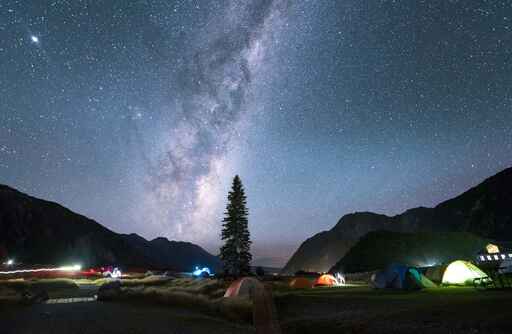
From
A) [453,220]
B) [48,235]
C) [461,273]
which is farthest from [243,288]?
[453,220]

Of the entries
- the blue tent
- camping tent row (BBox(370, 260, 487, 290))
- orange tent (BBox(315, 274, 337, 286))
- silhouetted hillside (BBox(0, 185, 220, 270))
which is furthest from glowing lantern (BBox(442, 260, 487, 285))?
silhouetted hillside (BBox(0, 185, 220, 270))

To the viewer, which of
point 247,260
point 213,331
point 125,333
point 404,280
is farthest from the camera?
point 247,260

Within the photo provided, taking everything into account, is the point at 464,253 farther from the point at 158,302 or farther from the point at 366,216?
the point at 366,216

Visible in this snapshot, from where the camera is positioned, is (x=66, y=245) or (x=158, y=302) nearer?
(x=158, y=302)

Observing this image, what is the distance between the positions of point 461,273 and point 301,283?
13246 mm

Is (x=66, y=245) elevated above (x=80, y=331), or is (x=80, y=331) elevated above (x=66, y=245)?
(x=66, y=245)

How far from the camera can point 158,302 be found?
22062 millimetres

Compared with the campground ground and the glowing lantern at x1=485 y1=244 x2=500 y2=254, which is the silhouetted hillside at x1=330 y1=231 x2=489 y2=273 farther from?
the campground ground

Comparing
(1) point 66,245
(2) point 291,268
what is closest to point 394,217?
(2) point 291,268

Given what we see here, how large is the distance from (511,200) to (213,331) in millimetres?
143672

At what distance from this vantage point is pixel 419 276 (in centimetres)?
2459

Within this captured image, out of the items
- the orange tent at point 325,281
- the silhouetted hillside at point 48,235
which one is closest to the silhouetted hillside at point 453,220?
the silhouetted hillside at point 48,235

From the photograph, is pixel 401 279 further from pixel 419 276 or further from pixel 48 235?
pixel 48 235

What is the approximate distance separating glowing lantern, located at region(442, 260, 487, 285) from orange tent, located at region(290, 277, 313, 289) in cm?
1166
